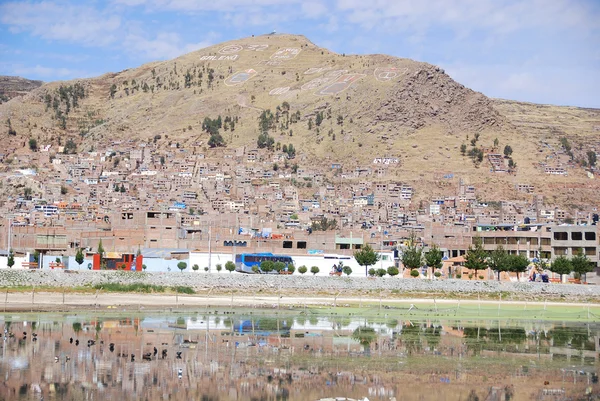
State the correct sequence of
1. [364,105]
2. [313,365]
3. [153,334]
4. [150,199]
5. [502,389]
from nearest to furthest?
1. [502,389]
2. [313,365]
3. [153,334]
4. [150,199]
5. [364,105]

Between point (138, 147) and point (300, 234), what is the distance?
8828 cm

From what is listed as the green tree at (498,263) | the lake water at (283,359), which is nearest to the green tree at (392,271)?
the green tree at (498,263)

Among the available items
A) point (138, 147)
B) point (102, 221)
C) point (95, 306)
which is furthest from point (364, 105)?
point (95, 306)

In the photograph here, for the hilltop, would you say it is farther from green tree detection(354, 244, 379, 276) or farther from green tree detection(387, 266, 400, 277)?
green tree detection(387, 266, 400, 277)

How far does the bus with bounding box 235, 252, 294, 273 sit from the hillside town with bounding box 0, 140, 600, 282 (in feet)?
9.54

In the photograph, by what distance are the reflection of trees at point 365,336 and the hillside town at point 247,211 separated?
3435cm

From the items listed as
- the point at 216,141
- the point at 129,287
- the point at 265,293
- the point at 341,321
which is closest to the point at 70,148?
the point at 216,141

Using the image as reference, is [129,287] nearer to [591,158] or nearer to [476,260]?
[476,260]

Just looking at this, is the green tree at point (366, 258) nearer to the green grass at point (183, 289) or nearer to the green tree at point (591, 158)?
the green grass at point (183, 289)

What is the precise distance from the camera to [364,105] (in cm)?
18350

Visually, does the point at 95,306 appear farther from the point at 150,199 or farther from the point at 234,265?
the point at 150,199

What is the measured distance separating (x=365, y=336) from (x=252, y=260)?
39563 mm

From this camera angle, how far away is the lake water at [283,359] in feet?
106

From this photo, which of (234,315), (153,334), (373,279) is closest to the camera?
(153,334)
